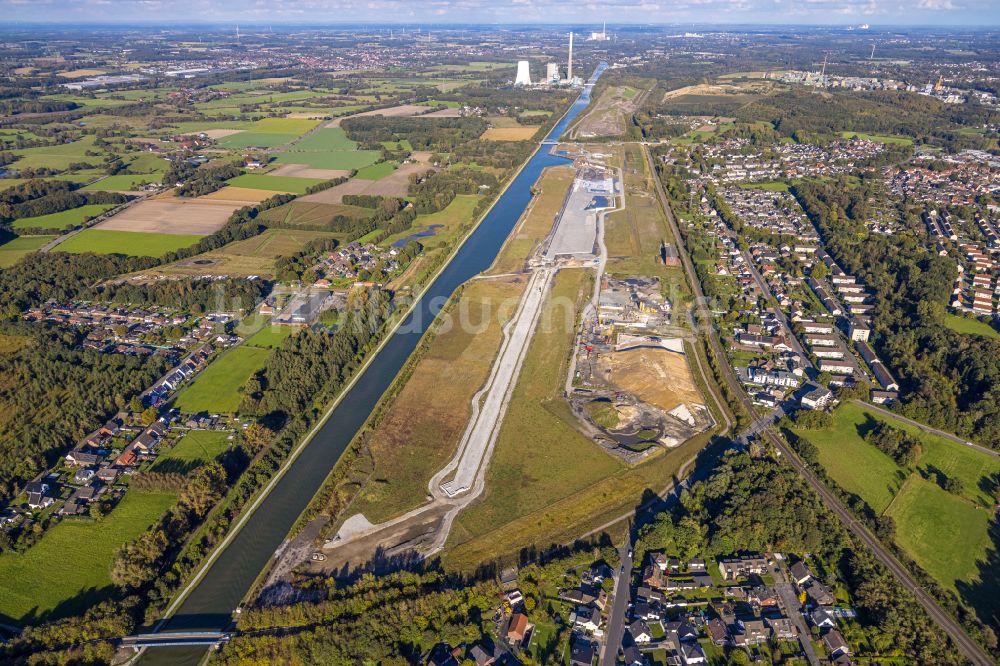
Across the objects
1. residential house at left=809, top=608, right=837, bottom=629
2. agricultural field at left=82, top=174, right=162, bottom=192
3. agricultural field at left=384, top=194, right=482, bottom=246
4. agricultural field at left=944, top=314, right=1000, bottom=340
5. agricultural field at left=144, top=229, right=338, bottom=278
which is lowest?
residential house at left=809, top=608, right=837, bottom=629

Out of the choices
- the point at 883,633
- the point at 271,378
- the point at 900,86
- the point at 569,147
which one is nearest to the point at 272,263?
the point at 271,378

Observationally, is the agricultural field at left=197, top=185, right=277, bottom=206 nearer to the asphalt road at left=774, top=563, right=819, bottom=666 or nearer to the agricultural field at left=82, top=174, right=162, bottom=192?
the agricultural field at left=82, top=174, right=162, bottom=192

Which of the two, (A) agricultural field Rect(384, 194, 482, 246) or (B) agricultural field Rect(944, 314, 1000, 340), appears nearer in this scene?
(B) agricultural field Rect(944, 314, 1000, 340)

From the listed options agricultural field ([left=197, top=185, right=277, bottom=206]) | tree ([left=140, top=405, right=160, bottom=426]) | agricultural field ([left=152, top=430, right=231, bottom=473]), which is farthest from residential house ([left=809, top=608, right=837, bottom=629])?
agricultural field ([left=197, top=185, right=277, bottom=206])

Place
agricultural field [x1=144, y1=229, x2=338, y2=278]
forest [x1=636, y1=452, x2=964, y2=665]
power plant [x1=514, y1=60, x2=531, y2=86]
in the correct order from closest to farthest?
forest [x1=636, y1=452, x2=964, y2=665]
agricultural field [x1=144, y1=229, x2=338, y2=278]
power plant [x1=514, y1=60, x2=531, y2=86]

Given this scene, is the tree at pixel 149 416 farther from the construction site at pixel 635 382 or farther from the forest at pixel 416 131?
the forest at pixel 416 131

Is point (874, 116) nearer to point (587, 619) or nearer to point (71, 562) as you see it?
point (587, 619)

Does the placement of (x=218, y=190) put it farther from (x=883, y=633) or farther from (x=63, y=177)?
(x=883, y=633)

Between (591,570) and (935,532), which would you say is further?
(935,532)
